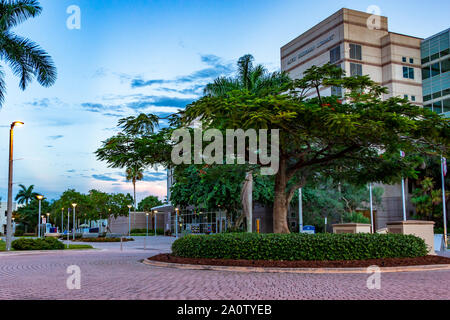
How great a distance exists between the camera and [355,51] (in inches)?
2362

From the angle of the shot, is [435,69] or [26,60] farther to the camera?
[435,69]

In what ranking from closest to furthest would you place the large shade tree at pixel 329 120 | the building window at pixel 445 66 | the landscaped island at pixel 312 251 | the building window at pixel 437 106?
the large shade tree at pixel 329 120 < the landscaped island at pixel 312 251 < the building window at pixel 445 66 < the building window at pixel 437 106

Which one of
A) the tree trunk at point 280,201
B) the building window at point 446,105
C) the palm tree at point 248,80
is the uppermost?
the building window at point 446,105

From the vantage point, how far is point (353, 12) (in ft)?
198

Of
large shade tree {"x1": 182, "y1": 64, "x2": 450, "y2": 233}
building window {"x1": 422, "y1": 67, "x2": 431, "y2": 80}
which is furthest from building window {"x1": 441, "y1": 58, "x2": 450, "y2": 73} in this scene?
large shade tree {"x1": 182, "y1": 64, "x2": 450, "y2": 233}

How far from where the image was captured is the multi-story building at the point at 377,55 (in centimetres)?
5931

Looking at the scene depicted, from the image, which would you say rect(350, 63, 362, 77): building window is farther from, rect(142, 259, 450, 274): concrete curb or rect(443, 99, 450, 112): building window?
rect(142, 259, 450, 274): concrete curb

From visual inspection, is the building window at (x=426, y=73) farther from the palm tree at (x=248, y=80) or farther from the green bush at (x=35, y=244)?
the green bush at (x=35, y=244)

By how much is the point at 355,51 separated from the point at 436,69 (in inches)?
409

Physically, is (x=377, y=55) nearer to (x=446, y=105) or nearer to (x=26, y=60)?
(x=446, y=105)

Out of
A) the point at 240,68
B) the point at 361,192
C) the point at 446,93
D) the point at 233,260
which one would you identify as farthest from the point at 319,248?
the point at 446,93

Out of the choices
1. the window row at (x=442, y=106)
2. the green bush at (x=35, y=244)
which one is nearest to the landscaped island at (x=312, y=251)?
the green bush at (x=35, y=244)

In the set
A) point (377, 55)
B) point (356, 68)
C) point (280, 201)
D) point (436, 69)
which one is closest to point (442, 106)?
point (436, 69)
